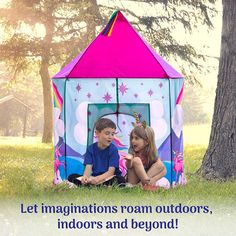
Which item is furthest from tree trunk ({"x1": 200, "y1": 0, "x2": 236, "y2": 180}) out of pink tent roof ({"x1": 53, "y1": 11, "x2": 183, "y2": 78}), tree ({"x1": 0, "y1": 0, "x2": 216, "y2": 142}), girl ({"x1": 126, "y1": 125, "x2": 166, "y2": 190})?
tree ({"x1": 0, "y1": 0, "x2": 216, "y2": 142})

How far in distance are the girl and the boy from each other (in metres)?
0.16

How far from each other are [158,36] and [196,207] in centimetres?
934

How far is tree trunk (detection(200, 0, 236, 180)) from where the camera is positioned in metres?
6.31

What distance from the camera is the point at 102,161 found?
222 inches

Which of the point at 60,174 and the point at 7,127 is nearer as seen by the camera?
the point at 60,174

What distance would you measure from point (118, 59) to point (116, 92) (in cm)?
49

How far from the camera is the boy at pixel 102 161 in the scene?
550 centimetres

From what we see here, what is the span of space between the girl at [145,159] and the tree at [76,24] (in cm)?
791

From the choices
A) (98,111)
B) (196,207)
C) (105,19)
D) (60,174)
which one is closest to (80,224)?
(196,207)

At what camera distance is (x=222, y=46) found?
649 cm

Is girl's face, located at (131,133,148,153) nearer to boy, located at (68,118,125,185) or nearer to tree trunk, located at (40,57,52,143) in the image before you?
boy, located at (68,118,125,185)

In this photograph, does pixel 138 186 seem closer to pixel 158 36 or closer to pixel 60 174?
pixel 60 174

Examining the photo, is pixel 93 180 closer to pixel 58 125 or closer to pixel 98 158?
pixel 98 158

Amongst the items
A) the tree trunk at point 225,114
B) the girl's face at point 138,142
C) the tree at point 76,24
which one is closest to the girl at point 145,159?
the girl's face at point 138,142
